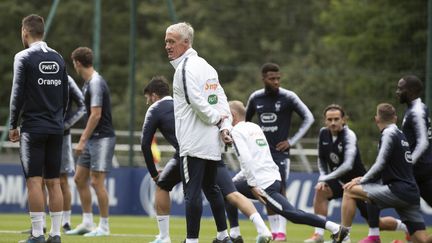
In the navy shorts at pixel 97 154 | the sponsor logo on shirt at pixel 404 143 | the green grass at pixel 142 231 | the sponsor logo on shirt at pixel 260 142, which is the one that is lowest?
the green grass at pixel 142 231

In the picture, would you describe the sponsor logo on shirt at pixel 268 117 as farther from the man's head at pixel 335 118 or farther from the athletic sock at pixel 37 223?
the athletic sock at pixel 37 223

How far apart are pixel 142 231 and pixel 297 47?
16142 mm

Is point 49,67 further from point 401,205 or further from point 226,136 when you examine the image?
point 401,205

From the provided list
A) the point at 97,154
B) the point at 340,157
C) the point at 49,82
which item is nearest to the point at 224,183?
the point at 49,82

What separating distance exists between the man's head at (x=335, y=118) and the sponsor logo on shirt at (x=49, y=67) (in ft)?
14.0

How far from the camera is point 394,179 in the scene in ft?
39.7


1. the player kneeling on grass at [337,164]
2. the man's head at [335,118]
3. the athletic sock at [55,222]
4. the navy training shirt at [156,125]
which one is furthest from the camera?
the man's head at [335,118]

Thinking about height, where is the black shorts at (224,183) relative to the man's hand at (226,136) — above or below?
below

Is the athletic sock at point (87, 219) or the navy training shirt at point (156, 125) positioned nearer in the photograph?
Result: the navy training shirt at point (156, 125)

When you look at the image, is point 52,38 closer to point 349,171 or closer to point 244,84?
point 244,84

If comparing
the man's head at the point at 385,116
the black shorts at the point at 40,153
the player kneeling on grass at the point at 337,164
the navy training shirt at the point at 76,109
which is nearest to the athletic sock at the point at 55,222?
the black shorts at the point at 40,153

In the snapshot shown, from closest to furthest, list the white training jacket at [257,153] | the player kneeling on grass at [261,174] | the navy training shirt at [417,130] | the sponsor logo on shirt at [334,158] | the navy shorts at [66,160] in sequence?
the player kneeling on grass at [261,174] → the white training jacket at [257,153] → the navy training shirt at [417,130] → the sponsor logo on shirt at [334,158] → the navy shorts at [66,160]

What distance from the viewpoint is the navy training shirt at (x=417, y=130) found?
42.0 feet

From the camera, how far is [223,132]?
10.6m
